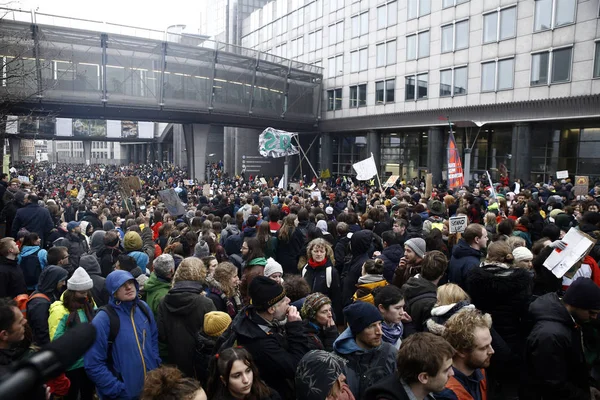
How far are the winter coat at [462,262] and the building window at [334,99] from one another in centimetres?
3761

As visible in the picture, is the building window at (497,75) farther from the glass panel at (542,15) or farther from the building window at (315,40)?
the building window at (315,40)

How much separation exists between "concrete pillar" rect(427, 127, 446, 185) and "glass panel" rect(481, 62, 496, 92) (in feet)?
15.8

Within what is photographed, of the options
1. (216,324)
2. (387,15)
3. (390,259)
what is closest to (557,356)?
(216,324)

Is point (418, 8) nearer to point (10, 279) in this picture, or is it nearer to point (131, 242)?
point (131, 242)

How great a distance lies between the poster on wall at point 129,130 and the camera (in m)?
84.6

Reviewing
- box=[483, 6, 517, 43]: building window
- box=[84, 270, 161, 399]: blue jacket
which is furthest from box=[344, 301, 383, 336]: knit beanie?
box=[483, 6, 517, 43]: building window

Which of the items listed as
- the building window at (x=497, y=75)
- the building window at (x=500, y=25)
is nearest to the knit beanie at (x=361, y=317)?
the building window at (x=497, y=75)

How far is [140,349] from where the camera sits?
419 centimetres

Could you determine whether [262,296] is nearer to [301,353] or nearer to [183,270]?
[301,353]

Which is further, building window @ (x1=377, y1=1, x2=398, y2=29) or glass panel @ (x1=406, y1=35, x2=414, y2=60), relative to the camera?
building window @ (x1=377, y1=1, x2=398, y2=29)

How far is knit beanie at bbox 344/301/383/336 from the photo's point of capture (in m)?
3.29

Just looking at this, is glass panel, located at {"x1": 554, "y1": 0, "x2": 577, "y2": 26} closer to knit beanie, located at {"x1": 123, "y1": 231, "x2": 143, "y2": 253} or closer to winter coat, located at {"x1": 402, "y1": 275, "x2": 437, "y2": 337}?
winter coat, located at {"x1": 402, "y1": 275, "x2": 437, "y2": 337}

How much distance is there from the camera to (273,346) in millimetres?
3465

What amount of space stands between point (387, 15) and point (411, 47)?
13.3 feet
